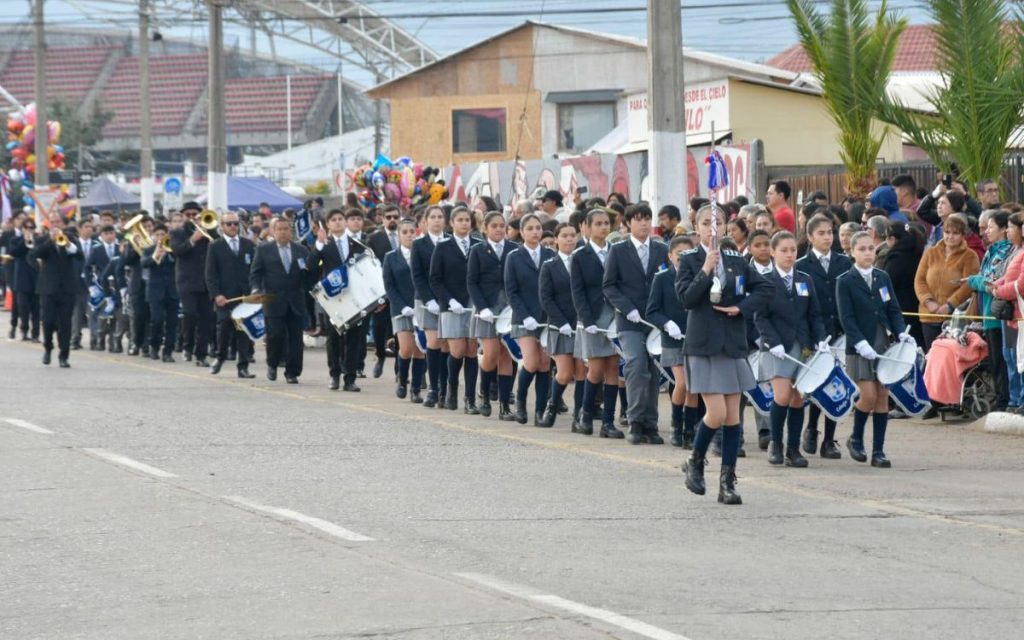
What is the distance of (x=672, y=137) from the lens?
757 inches

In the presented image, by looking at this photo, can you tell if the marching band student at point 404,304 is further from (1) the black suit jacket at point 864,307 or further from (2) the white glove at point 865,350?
(2) the white glove at point 865,350

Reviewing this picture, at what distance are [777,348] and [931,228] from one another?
18.2ft

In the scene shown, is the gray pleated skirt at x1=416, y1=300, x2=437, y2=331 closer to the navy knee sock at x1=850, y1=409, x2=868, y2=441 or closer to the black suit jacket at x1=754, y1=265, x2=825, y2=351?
the black suit jacket at x1=754, y1=265, x2=825, y2=351

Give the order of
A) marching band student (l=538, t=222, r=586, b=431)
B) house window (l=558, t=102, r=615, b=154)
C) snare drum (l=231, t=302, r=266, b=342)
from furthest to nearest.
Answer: house window (l=558, t=102, r=615, b=154) < snare drum (l=231, t=302, r=266, b=342) < marching band student (l=538, t=222, r=586, b=431)

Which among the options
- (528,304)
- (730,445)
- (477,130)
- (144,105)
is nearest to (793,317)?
(730,445)

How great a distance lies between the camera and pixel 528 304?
15922mm

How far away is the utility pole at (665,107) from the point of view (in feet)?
62.8

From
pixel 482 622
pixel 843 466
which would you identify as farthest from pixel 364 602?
pixel 843 466

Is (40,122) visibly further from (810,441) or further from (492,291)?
Answer: (810,441)

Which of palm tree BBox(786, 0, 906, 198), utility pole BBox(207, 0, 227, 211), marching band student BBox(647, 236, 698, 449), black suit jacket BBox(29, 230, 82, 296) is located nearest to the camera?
marching band student BBox(647, 236, 698, 449)

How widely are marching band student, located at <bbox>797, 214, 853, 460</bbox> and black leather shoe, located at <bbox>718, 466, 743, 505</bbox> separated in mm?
2458

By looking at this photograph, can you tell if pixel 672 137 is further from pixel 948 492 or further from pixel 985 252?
pixel 948 492

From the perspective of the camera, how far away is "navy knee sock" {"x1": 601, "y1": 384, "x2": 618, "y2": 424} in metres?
15.1

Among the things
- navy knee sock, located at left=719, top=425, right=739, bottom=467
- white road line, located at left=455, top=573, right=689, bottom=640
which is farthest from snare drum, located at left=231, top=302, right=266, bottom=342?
white road line, located at left=455, top=573, right=689, bottom=640
